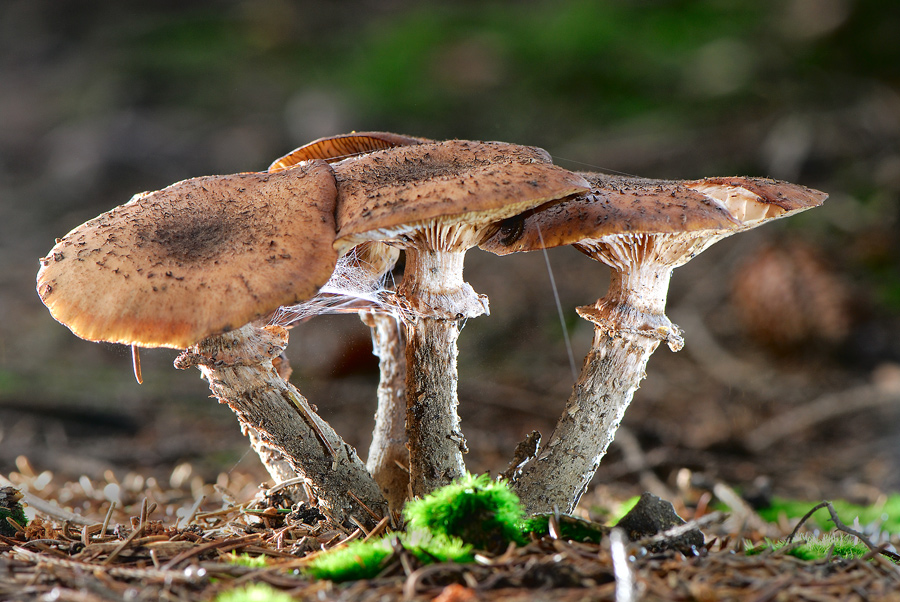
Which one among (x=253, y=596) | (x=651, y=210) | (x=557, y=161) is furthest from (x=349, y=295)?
(x=557, y=161)

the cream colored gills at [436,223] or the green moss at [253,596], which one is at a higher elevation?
the cream colored gills at [436,223]

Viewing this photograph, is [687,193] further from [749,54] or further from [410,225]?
[749,54]

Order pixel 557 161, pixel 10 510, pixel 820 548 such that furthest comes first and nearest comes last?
pixel 557 161 → pixel 10 510 → pixel 820 548

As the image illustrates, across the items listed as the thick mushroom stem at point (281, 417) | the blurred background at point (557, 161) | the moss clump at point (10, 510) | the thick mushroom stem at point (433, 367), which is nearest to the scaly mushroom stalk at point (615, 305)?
the thick mushroom stem at point (433, 367)

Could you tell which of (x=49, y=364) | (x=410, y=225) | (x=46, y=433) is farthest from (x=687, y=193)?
(x=49, y=364)

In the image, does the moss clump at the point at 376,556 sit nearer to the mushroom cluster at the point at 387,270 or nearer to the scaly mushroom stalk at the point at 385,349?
the mushroom cluster at the point at 387,270

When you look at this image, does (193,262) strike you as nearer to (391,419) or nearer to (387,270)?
(387,270)

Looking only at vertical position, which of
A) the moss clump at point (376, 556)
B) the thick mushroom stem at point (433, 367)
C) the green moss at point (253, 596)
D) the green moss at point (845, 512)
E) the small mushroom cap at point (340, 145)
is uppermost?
the small mushroom cap at point (340, 145)
